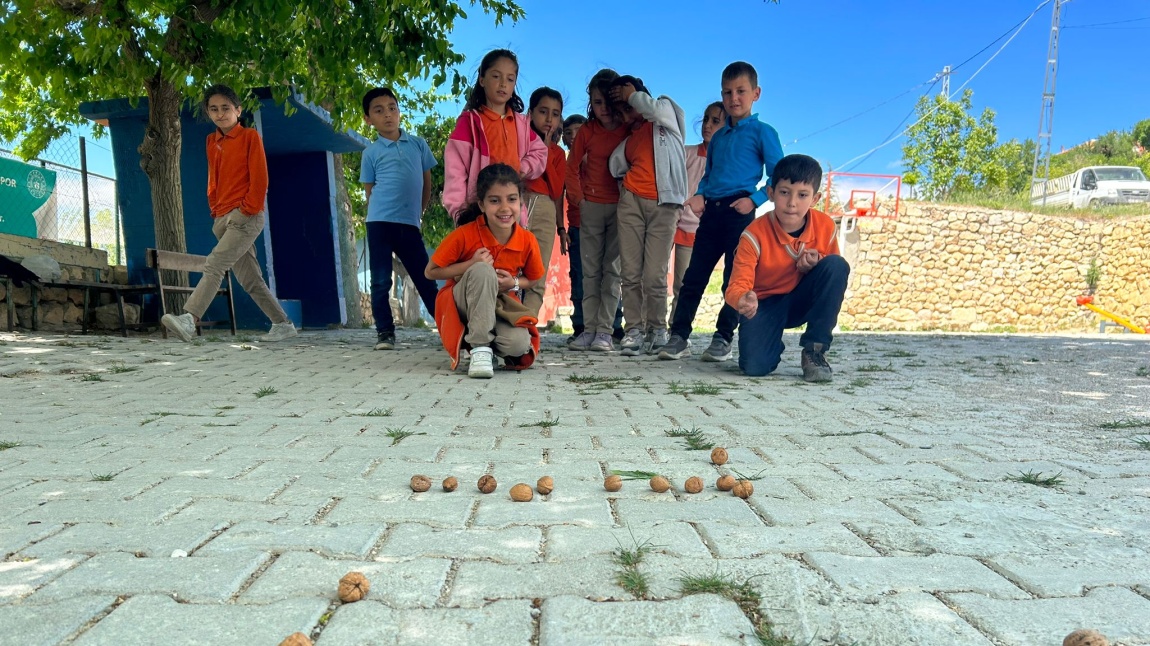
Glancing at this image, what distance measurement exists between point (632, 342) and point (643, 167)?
143cm

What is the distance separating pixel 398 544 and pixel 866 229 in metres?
20.8

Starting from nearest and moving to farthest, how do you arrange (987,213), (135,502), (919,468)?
1. (135,502)
2. (919,468)
3. (987,213)

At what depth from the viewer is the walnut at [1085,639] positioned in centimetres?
119

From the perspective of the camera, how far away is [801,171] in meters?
4.60

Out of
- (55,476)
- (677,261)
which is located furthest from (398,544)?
(677,261)

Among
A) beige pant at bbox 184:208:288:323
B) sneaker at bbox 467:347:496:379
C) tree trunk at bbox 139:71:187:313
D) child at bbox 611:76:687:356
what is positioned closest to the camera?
sneaker at bbox 467:347:496:379

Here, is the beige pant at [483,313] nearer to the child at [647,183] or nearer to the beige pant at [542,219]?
the beige pant at [542,219]

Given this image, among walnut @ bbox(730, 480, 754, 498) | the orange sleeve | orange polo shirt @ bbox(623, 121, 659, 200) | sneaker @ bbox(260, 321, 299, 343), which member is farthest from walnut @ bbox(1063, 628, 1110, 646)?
sneaker @ bbox(260, 321, 299, 343)

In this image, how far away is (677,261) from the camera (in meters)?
7.28

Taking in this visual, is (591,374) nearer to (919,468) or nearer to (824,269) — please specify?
(824,269)

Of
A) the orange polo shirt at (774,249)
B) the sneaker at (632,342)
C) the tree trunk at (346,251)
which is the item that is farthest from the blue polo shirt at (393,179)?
the tree trunk at (346,251)

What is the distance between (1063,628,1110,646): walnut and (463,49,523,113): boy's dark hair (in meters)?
4.92

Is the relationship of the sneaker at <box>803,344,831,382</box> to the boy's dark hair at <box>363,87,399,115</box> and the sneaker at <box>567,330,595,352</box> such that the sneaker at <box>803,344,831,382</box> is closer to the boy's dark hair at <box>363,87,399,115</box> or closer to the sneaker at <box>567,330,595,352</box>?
the sneaker at <box>567,330,595,352</box>

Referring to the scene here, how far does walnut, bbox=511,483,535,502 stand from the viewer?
2.05 meters
